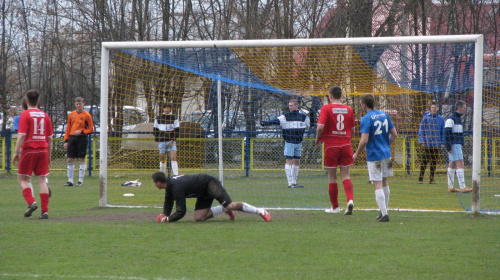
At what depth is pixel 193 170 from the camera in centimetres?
1580

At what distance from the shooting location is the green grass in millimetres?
5309

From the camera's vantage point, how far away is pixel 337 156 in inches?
354

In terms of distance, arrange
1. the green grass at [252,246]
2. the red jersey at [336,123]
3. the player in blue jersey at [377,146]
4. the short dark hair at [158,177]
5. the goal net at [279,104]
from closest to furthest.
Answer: the green grass at [252,246], the short dark hair at [158,177], the player in blue jersey at [377,146], the red jersey at [336,123], the goal net at [279,104]

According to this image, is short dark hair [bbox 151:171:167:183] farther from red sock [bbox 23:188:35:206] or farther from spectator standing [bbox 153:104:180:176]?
spectator standing [bbox 153:104:180:176]

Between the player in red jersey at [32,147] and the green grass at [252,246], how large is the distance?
363mm

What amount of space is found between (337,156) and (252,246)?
2.92 metres

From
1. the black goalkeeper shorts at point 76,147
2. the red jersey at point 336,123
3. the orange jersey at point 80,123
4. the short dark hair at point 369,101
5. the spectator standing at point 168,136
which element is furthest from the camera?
the black goalkeeper shorts at point 76,147

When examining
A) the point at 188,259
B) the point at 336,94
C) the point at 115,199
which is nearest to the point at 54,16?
the point at 115,199

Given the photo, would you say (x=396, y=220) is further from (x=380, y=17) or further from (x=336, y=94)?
(x=380, y=17)

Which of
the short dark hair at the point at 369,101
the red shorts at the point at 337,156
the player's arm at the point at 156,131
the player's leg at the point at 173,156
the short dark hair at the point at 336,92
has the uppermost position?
the short dark hair at the point at 336,92

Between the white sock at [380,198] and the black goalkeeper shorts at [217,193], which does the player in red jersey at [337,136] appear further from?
the black goalkeeper shorts at [217,193]

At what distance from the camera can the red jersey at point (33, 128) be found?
8.63m

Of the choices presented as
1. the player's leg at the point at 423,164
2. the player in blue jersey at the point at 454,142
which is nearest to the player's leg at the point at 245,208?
the player in blue jersey at the point at 454,142

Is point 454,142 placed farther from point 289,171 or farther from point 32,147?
point 32,147
